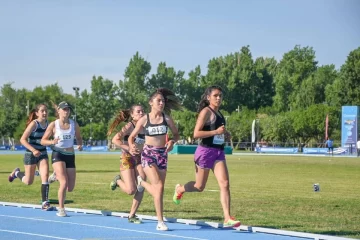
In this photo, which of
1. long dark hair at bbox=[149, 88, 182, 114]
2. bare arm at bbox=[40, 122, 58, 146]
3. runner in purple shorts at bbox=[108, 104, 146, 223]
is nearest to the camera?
long dark hair at bbox=[149, 88, 182, 114]

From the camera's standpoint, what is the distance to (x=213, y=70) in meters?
139

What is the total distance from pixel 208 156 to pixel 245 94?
124576 millimetres

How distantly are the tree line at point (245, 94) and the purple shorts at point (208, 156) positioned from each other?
A: 292ft

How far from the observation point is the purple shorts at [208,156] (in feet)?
38.4

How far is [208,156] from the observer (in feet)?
38.4

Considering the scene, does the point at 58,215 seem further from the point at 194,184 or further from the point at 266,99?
the point at 266,99

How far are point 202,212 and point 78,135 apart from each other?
286 cm

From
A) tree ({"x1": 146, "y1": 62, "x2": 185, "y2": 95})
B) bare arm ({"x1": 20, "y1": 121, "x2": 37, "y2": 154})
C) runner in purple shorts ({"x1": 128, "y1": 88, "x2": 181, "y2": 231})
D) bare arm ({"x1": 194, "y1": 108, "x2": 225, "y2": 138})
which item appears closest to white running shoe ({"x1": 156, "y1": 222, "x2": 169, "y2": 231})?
runner in purple shorts ({"x1": 128, "y1": 88, "x2": 181, "y2": 231})

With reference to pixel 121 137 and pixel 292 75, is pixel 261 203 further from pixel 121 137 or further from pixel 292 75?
pixel 292 75

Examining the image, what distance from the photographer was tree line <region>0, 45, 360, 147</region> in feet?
337

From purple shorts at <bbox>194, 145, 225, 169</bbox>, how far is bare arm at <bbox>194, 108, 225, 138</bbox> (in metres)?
0.28

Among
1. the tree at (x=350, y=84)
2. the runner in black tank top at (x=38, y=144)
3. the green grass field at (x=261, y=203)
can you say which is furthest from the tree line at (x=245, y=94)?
the runner in black tank top at (x=38, y=144)

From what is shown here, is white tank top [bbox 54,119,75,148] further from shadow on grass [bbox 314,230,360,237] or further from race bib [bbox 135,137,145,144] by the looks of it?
shadow on grass [bbox 314,230,360,237]

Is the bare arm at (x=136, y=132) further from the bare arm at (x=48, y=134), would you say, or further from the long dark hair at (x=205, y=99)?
the bare arm at (x=48, y=134)
